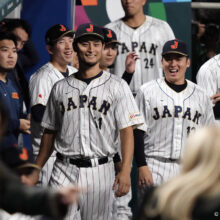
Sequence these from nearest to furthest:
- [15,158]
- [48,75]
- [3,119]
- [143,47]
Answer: [3,119] < [15,158] < [48,75] < [143,47]

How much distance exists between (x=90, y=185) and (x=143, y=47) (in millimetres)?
2529

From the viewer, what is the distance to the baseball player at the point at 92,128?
6.25 meters

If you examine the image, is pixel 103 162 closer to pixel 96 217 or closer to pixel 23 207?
pixel 96 217

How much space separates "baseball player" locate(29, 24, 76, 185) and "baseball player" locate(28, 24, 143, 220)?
84cm

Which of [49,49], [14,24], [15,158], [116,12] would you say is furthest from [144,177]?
[15,158]

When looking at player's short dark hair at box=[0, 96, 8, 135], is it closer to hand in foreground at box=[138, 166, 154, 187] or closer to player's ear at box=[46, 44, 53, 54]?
hand in foreground at box=[138, 166, 154, 187]

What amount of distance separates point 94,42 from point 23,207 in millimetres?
3262

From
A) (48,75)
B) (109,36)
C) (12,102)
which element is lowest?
(12,102)

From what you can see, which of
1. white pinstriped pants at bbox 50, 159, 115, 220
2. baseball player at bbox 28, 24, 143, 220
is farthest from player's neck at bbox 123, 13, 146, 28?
white pinstriped pants at bbox 50, 159, 115, 220

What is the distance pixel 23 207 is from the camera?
327cm

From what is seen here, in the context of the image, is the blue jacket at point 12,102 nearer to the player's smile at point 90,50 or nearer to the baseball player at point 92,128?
the baseball player at point 92,128

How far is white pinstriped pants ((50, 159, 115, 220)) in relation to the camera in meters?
6.26

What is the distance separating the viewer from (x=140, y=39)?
8406 millimetres

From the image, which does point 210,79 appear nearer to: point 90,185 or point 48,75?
point 48,75
